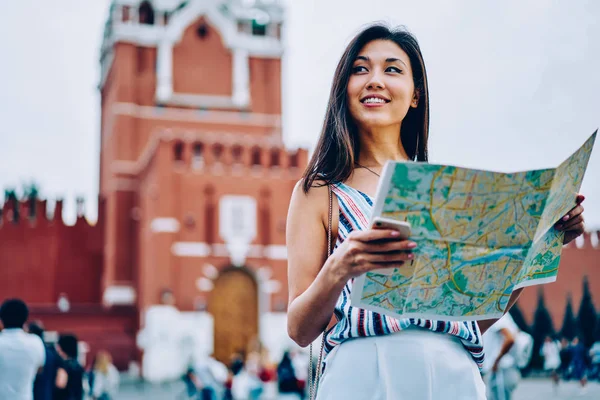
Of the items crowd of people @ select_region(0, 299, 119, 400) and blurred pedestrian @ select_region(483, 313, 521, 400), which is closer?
crowd of people @ select_region(0, 299, 119, 400)

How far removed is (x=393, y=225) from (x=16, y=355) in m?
3.20

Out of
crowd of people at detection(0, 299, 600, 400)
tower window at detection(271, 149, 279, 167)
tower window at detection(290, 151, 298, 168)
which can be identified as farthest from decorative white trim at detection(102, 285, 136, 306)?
crowd of people at detection(0, 299, 600, 400)

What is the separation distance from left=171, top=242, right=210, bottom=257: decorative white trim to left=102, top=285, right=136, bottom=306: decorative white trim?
113 inches

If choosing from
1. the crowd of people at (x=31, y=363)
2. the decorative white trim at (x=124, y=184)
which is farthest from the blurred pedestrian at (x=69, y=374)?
the decorative white trim at (x=124, y=184)

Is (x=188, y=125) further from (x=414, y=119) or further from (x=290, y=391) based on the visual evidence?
(x=414, y=119)

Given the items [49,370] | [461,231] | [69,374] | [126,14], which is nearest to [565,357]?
[69,374]

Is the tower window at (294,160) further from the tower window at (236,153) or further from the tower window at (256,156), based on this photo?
the tower window at (236,153)

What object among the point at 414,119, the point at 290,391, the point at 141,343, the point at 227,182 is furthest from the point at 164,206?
the point at 414,119

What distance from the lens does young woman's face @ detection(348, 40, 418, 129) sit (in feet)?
5.04

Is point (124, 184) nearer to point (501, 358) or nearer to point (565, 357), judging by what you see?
point (565, 357)

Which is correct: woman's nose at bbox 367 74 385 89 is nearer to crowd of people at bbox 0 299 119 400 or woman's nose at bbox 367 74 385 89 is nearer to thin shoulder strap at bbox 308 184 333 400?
thin shoulder strap at bbox 308 184 333 400

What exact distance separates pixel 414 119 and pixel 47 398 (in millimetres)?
3739

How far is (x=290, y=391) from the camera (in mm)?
7285

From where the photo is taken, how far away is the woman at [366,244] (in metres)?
1.31
